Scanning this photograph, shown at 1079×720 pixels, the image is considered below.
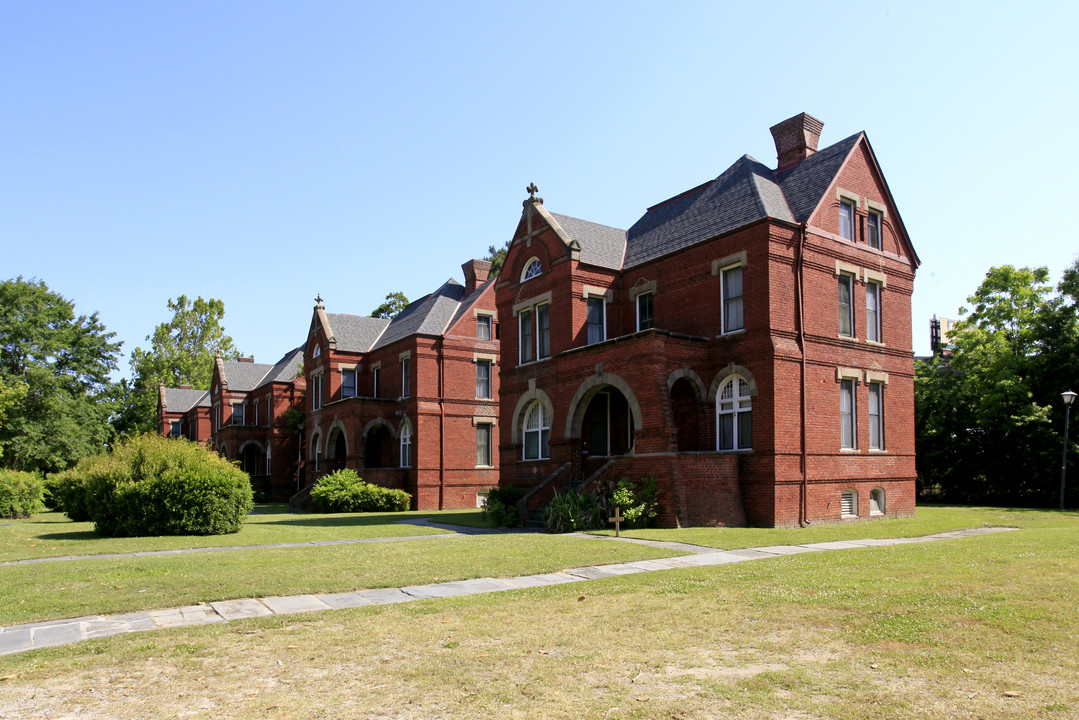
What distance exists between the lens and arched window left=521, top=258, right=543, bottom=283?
28.0 m

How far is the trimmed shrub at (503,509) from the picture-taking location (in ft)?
75.9

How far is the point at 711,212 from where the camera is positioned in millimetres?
24766

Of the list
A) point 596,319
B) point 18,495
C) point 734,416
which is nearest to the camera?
point 734,416

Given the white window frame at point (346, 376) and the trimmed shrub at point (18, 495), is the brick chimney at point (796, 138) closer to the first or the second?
the white window frame at point (346, 376)

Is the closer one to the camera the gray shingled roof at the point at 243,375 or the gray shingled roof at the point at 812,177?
the gray shingled roof at the point at 812,177

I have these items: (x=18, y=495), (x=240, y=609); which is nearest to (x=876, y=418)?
(x=240, y=609)

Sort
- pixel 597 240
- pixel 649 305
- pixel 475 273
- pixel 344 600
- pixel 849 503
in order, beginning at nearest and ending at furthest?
pixel 344 600
pixel 849 503
pixel 649 305
pixel 597 240
pixel 475 273

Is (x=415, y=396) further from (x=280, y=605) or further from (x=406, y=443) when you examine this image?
(x=280, y=605)

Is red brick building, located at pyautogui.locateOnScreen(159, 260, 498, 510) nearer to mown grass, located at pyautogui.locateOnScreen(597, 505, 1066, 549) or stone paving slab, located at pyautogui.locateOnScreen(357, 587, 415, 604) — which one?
mown grass, located at pyautogui.locateOnScreen(597, 505, 1066, 549)

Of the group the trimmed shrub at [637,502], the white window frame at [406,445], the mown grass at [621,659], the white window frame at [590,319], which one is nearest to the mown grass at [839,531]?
the trimmed shrub at [637,502]

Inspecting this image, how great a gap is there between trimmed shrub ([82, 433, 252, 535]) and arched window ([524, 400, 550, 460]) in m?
9.62

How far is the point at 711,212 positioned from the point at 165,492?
57.9ft

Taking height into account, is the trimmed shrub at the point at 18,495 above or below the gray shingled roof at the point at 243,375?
below

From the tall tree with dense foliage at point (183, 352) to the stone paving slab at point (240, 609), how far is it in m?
70.9
